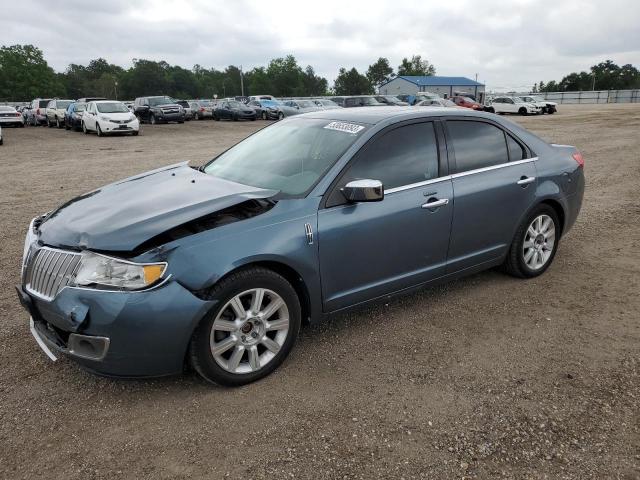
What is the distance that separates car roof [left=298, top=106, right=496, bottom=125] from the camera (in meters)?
3.91

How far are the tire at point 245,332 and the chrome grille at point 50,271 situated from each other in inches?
31.6

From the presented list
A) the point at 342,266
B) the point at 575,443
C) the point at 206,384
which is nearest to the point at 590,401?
the point at 575,443

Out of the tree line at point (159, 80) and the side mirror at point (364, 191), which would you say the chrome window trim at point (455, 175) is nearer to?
the side mirror at point (364, 191)

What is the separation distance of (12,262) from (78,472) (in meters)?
3.68

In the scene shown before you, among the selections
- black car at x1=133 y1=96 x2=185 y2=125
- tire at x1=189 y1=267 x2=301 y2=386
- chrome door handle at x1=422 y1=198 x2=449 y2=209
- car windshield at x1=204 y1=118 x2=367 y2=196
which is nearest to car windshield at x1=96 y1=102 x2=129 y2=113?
black car at x1=133 y1=96 x2=185 y2=125

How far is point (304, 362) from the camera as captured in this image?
344cm

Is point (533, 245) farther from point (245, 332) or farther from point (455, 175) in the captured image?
point (245, 332)

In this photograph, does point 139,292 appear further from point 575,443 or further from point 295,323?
point 575,443

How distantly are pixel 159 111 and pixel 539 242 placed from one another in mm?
31062

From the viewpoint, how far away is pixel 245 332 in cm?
313

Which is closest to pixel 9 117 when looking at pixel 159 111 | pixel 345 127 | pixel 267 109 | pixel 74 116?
pixel 74 116

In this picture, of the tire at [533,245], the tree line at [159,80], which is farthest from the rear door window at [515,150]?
the tree line at [159,80]

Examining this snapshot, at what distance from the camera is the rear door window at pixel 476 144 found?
4121 millimetres

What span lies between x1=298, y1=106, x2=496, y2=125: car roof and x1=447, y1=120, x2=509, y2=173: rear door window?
0.11 m
